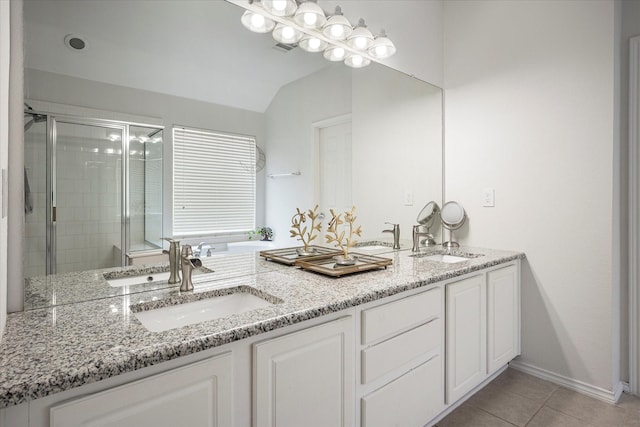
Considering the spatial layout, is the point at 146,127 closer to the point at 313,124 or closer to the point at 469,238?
the point at 313,124

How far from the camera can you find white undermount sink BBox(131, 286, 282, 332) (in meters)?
1.15

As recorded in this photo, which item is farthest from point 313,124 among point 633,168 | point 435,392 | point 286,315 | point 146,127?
point 633,168

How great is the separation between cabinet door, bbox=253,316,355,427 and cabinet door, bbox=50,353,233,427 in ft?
0.36

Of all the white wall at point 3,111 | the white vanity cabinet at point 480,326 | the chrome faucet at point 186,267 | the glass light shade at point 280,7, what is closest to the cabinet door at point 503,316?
the white vanity cabinet at point 480,326

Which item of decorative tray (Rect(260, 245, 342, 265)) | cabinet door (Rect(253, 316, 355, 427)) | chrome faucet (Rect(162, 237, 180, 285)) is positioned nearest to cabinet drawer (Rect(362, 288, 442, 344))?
cabinet door (Rect(253, 316, 355, 427))

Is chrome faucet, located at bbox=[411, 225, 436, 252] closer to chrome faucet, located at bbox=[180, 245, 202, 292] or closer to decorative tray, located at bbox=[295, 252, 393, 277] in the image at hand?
decorative tray, located at bbox=[295, 252, 393, 277]

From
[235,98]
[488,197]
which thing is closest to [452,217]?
[488,197]

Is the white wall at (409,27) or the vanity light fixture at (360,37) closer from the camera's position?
the vanity light fixture at (360,37)

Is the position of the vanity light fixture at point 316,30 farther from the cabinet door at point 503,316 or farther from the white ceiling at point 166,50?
the cabinet door at point 503,316

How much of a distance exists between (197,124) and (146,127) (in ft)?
0.68

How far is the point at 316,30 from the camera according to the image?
74.2 inches

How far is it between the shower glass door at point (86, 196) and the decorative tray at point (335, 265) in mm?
802

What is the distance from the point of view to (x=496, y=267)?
6.84ft

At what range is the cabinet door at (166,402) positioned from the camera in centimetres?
75
